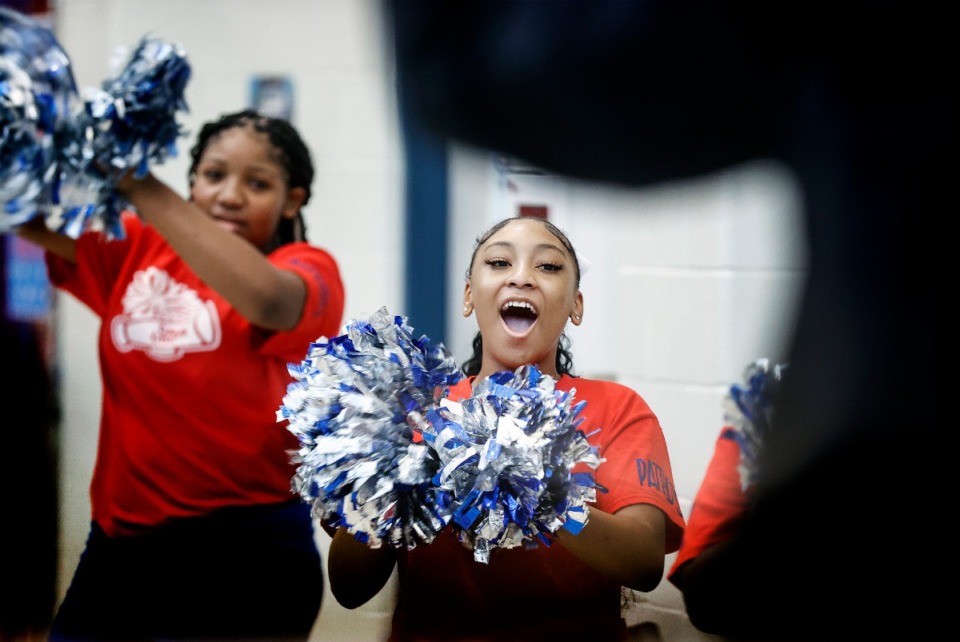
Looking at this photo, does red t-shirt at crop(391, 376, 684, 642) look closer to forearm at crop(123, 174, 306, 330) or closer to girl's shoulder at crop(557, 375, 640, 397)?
girl's shoulder at crop(557, 375, 640, 397)

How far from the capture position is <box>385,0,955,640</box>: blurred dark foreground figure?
1.16m

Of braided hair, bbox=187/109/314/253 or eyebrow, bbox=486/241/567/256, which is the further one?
braided hair, bbox=187/109/314/253

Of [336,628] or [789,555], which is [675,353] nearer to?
[789,555]

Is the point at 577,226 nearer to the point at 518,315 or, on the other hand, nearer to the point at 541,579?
the point at 518,315

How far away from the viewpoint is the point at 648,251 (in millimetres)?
1167

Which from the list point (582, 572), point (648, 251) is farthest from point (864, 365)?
point (582, 572)

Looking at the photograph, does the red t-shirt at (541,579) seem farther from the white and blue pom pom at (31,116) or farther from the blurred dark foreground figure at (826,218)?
the white and blue pom pom at (31,116)

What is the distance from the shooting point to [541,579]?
1.09 meters

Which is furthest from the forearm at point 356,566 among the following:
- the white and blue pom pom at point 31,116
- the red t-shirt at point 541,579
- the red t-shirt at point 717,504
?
the white and blue pom pom at point 31,116

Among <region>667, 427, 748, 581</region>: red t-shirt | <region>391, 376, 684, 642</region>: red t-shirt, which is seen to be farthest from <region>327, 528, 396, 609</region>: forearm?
<region>667, 427, 748, 581</region>: red t-shirt

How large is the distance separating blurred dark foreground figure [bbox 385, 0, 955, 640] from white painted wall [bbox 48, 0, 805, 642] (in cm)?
3

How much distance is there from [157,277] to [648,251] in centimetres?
61

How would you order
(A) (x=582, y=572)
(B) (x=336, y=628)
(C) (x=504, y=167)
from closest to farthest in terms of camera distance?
(A) (x=582, y=572)
(C) (x=504, y=167)
(B) (x=336, y=628)

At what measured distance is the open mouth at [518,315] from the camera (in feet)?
3.42
